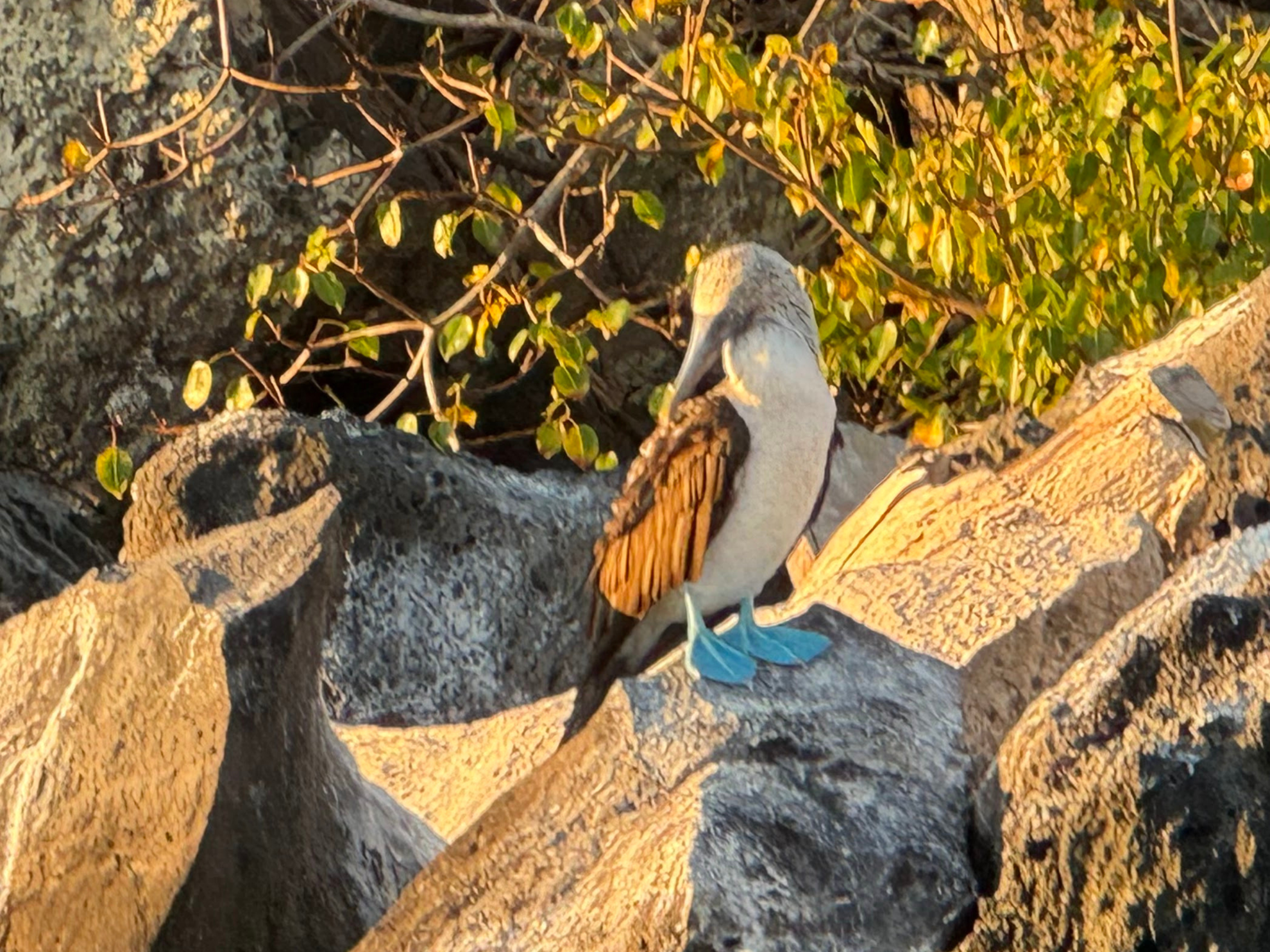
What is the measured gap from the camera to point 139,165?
237 inches

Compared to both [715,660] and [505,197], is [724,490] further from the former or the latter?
[505,197]

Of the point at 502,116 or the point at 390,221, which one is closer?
the point at 502,116

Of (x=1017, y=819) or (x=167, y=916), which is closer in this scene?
(x=1017, y=819)

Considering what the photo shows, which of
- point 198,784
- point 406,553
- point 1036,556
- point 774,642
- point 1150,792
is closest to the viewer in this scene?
point 1150,792

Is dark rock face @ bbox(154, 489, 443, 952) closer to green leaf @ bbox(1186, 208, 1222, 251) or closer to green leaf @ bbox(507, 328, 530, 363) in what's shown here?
green leaf @ bbox(507, 328, 530, 363)

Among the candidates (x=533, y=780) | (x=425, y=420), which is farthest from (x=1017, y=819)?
(x=425, y=420)

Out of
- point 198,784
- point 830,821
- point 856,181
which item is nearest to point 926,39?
point 856,181

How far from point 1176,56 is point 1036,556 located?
73.1 inches

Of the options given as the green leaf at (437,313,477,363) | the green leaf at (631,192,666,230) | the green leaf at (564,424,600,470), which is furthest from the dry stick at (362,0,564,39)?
the green leaf at (564,424,600,470)

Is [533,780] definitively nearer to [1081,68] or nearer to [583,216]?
[1081,68]

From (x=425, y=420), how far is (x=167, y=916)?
3661 millimetres

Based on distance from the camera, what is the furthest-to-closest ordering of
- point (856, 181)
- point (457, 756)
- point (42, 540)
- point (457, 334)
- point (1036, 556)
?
point (42, 540), point (457, 334), point (856, 181), point (457, 756), point (1036, 556)

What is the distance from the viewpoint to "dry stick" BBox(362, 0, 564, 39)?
575cm

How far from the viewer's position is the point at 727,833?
2641 millimetres
